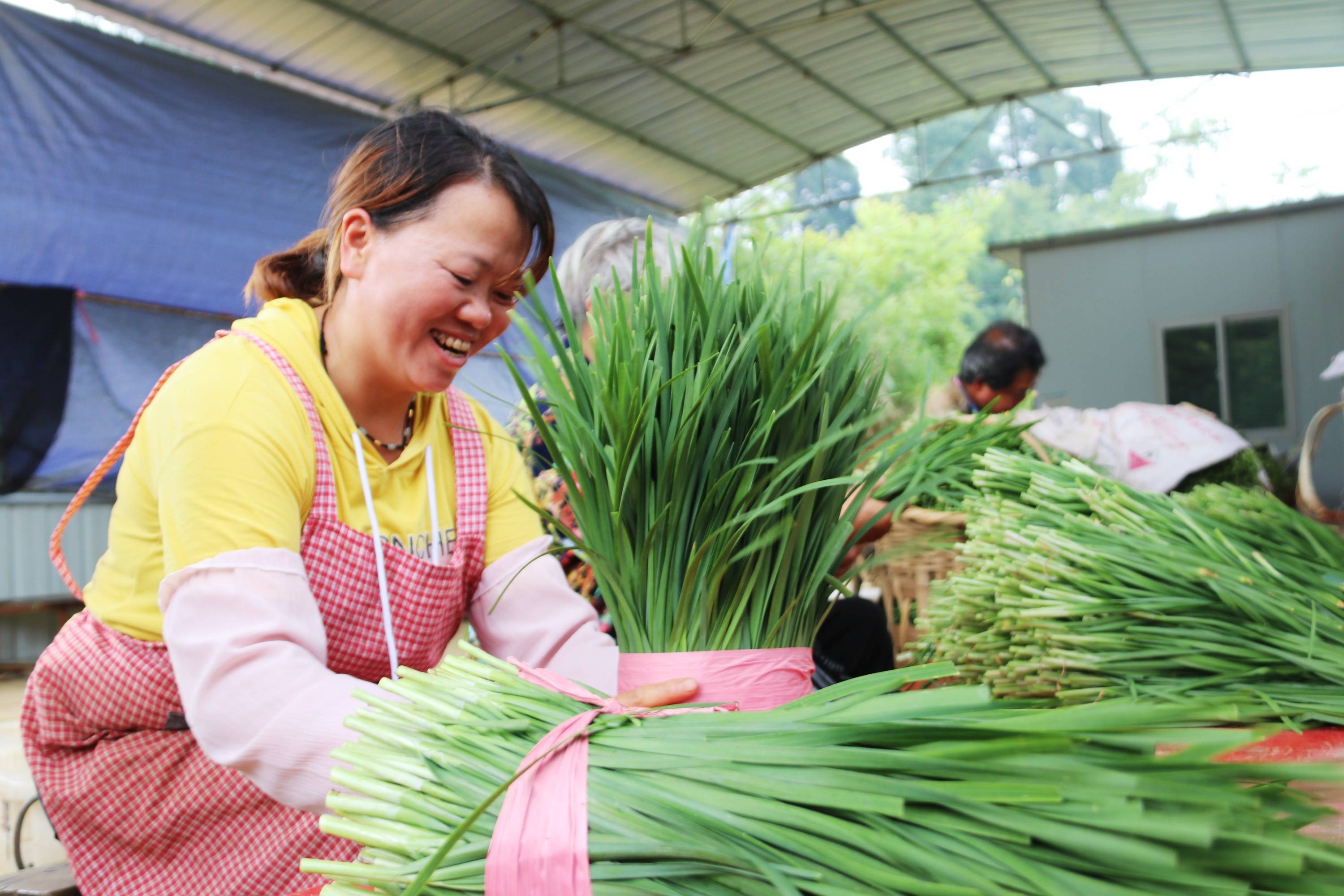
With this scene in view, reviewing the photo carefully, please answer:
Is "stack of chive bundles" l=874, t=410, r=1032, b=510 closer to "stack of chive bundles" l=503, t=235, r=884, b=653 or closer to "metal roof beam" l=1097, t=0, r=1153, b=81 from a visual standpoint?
"stack of chive bundles" l=503, t=235, r=884, b=653

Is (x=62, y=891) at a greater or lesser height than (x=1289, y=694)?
lesser

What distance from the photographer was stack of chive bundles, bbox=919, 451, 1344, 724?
1.00 m

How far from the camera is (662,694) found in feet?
2.40

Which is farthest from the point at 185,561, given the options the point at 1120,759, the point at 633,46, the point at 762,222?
the point at 633,46

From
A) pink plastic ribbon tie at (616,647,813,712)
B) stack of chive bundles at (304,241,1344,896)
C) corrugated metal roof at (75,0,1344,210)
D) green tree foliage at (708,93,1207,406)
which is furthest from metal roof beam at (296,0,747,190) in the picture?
pink plastic ribbon tie at (616,647,813,712)

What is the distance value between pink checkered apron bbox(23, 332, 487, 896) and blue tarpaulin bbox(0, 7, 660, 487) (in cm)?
347

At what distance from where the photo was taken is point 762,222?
98 cm

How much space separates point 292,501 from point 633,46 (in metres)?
8.27

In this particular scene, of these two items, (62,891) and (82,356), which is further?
(82,356)

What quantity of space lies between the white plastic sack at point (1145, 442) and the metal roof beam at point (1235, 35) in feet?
27.5

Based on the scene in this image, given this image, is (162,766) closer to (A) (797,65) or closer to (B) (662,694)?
(B) (662,694)

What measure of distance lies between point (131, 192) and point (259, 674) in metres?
5.32

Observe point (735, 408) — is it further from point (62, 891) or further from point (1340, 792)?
point (62, 891)

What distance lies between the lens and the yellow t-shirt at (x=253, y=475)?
945 millimetres
